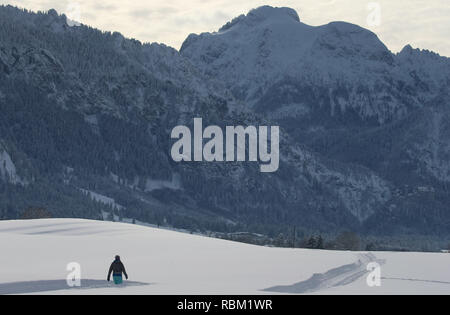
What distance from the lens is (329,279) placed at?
69188 mm

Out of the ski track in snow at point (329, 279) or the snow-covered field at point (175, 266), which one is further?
the ski track in snow at point (329, 279)

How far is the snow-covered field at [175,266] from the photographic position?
5775 centimetres

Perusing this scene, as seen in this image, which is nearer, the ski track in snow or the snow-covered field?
the snow-covered field

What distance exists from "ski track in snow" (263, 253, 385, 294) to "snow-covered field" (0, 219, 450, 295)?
67mm

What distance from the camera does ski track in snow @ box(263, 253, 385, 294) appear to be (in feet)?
194

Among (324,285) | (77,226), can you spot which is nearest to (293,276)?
(324,285)

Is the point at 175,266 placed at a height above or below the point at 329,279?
above

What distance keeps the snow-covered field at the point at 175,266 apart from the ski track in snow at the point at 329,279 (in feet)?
0.22

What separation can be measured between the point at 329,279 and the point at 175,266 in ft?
40.7

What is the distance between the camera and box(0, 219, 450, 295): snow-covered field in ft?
189

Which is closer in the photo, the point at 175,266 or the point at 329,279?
the point at 329,279

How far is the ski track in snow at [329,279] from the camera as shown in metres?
59.3
